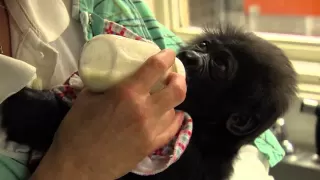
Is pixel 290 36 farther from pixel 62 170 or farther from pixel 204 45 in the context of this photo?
pixel 62 170

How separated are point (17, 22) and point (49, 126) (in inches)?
6.4

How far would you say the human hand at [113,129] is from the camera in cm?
68

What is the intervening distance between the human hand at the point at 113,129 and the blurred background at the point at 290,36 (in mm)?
718

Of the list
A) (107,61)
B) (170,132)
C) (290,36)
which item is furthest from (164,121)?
(290,36)

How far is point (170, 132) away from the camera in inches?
29.9

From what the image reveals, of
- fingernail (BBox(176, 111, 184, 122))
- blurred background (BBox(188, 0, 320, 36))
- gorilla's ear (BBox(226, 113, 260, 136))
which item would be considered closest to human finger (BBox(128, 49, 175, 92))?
fingernail (BBox(176, 111, 184, 122))

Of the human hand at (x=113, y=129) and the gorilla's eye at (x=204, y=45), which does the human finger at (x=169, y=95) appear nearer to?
the human hand at (x=113, y=129)

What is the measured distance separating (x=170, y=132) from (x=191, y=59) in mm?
136

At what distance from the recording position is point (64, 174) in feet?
2.34

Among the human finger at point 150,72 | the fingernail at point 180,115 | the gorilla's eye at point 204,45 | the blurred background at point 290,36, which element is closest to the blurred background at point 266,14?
the blurred background at point 290,36

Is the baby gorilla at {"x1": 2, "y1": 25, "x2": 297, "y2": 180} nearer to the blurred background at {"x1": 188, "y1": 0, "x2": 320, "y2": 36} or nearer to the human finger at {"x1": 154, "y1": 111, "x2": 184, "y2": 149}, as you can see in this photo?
the human finger at {"x1": 154, "y1": 111, "x2": 184, "y2": 149}

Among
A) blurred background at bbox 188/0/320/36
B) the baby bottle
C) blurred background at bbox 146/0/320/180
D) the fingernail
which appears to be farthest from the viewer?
blurred background at bbox 188/0/320/36

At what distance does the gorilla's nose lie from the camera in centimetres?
84

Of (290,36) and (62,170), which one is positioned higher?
(62,170)
